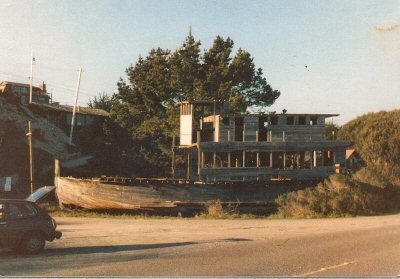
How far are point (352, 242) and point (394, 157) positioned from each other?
3745cm

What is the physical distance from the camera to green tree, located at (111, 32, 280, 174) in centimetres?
4741

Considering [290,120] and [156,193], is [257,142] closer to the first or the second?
[290,120]

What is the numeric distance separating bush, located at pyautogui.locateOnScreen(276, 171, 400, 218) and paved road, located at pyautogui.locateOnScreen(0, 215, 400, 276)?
6138mm

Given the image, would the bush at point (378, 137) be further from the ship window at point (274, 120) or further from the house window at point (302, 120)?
the ship window at point (274, 120)

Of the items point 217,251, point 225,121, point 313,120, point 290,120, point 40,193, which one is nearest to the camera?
point 217,251

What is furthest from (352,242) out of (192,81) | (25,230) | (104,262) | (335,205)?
(192,81)

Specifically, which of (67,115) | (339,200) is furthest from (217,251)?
(67,115)

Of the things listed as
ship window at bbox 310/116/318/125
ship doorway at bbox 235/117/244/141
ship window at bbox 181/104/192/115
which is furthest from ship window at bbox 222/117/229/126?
ship window at bbox 310/116/318/125

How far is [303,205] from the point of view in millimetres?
29000

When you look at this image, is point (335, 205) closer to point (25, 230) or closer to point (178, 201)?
point (178, 201)

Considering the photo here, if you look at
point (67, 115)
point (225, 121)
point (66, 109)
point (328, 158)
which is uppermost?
point (66, 109)

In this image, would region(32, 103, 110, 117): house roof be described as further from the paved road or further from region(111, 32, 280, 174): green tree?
the paved road

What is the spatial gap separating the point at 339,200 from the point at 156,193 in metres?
11.9

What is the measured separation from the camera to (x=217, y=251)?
14391mm
